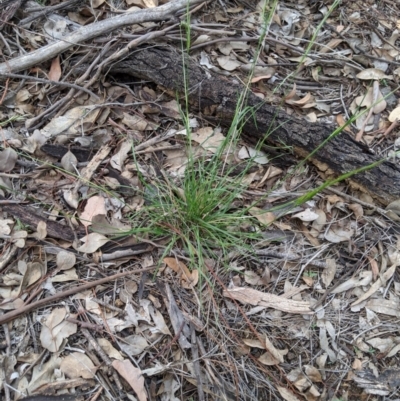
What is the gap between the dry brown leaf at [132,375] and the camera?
4.54 ft

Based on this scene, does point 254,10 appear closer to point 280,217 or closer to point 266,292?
point 280,217

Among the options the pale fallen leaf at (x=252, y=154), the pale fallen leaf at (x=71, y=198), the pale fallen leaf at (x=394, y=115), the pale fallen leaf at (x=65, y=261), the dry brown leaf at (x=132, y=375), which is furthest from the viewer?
the pale fallen leaf at (x=394, y=115)

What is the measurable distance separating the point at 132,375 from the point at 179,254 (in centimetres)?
43

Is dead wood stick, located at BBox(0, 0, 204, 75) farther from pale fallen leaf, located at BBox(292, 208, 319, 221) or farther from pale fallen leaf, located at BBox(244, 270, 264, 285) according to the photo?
pale fallen leaf, located at BBox(244, 270, 264, 285)

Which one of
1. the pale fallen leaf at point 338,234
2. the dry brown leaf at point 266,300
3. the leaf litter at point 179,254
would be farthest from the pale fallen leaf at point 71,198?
the pale fallen leaf at point 338,234

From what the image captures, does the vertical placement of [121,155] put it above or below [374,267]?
above

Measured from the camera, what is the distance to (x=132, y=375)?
140cm

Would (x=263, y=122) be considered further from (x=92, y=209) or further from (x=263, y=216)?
(x=92, y=209)

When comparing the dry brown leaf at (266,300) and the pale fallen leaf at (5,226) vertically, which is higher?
the pale fallen leaf at (5,226)

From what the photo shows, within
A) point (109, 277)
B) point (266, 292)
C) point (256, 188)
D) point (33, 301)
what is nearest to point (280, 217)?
point (256, 188)

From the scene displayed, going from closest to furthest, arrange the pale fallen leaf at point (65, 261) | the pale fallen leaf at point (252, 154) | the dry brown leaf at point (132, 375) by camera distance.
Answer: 1. the dry brown leaf at point (132, 375)
2. the pale fallen leaf at point (65, 261)
3. the pale fallen leaf at point (252, 154)

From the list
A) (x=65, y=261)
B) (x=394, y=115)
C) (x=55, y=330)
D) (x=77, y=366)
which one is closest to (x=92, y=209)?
(x=65, y=261)

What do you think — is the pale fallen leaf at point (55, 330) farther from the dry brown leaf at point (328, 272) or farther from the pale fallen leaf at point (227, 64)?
the pale fallen leaf at point (227, 64)

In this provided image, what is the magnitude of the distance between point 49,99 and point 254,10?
1.03 meters
